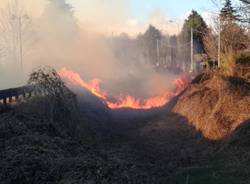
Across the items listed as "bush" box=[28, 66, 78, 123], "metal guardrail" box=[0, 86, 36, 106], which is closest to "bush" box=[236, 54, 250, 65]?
"metal guardrail" box=[0, 86, 36, 106]

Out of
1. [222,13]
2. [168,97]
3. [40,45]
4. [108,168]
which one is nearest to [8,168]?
[108,168]

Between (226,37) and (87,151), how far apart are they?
31635 mm

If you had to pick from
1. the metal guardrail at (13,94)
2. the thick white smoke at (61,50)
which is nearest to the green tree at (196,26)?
the thick white smoke at (61,50)

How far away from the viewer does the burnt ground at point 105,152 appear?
1163 cm

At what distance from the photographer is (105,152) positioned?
1819 cm

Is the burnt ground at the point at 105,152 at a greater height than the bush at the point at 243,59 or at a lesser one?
lesser

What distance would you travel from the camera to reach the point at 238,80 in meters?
28.2

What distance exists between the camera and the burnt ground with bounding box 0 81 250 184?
11.6 m

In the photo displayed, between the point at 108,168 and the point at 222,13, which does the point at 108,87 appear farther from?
the point at 108,168

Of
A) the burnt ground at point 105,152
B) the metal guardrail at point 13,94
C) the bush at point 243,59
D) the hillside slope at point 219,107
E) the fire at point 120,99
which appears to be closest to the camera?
the burnt ground at point 105,152

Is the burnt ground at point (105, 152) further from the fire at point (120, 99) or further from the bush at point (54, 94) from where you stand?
the fire at point (120, 99)

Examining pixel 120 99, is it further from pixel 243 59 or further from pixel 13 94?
pixel 13 94

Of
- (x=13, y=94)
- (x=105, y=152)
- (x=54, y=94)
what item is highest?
(x=54, y=94)

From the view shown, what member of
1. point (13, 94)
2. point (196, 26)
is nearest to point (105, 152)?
point (13, 94)
